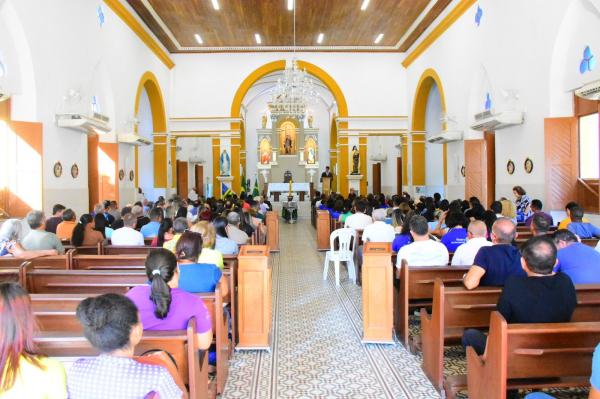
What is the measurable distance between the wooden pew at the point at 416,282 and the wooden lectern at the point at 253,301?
1.14 m

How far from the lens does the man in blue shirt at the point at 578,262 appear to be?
374cm

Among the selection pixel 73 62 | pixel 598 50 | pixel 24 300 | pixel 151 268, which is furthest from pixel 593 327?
pixel 73 62

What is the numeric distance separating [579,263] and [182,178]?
17.9 metres

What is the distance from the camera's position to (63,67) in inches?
327

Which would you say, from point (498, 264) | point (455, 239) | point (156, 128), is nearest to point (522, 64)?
point (455, 239)

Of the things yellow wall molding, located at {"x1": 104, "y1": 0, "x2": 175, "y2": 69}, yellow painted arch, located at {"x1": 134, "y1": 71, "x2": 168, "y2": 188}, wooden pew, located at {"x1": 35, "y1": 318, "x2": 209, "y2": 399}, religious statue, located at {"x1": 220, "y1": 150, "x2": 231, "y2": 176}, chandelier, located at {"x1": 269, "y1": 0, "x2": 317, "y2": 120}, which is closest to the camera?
wooden pew, located at {"x1": 35, "y1": 318, "x2": 209, "y2": 399}

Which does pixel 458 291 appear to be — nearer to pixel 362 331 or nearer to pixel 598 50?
pixel 362 331

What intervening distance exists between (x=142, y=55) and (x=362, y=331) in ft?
33.9

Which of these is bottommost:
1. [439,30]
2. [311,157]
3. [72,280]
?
[72,280]

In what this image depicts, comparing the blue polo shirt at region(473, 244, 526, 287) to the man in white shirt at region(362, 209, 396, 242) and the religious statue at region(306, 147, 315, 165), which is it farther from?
the religious statue at region(306, 147, 315, 165)

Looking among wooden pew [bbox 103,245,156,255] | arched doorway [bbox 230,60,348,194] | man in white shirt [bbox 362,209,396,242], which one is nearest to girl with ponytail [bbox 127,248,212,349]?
wooden pew [bbox 103,245,156,255]

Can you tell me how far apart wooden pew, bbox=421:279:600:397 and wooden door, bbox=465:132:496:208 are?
7.65 metres

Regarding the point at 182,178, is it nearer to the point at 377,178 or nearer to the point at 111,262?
the point at 377,178

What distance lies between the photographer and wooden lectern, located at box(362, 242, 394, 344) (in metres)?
4.30
